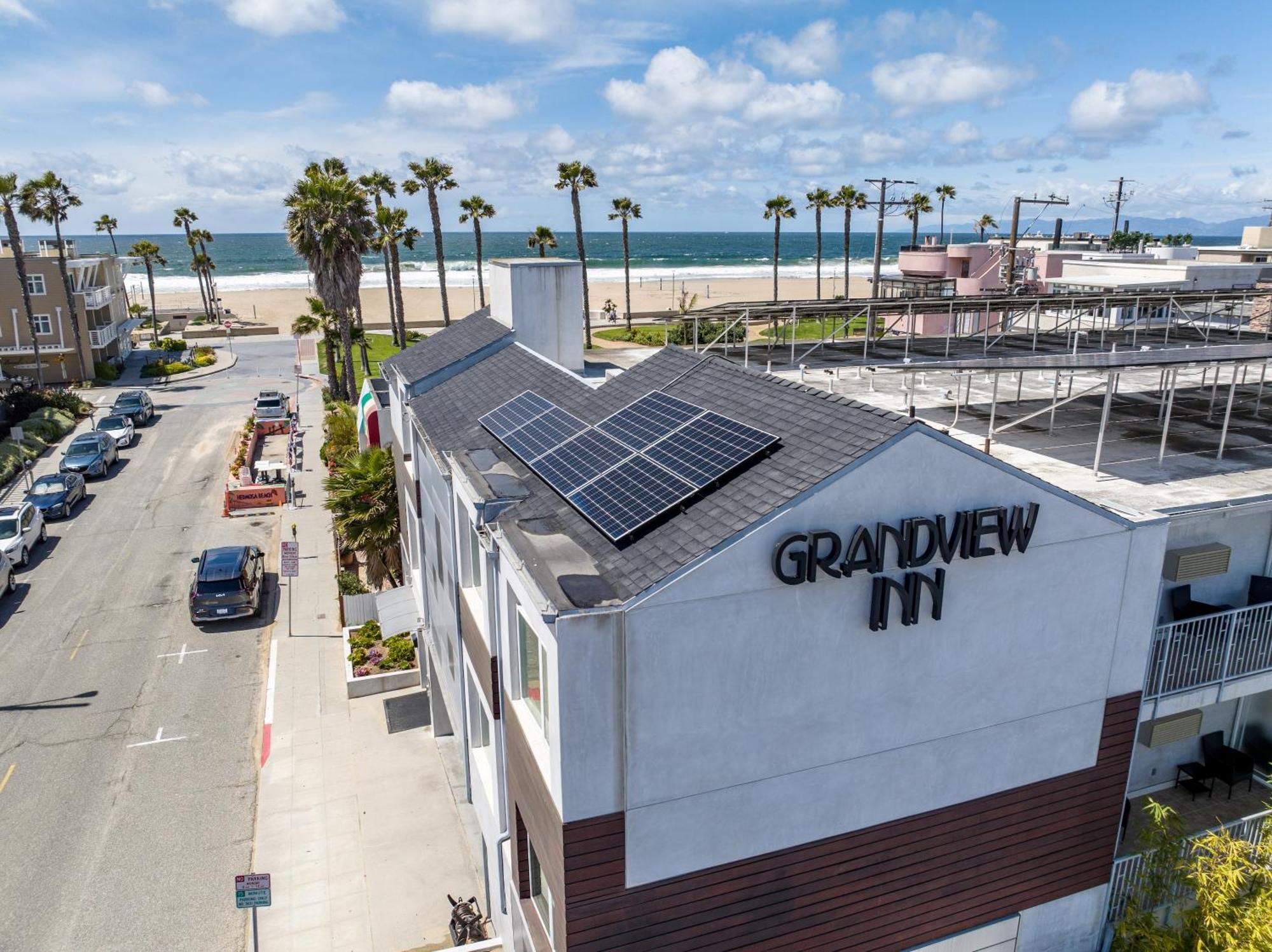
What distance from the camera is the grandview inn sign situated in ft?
31.3

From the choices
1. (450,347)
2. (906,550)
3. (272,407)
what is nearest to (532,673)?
(906,550)

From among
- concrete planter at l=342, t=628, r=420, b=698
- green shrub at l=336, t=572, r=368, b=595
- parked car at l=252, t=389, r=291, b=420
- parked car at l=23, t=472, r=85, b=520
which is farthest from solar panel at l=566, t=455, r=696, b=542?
parked car at l=252, t=389, r=291, b=420

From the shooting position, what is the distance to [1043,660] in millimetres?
11586

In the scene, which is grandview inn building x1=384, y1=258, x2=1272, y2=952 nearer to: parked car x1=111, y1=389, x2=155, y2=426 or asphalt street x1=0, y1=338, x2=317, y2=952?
asphalt street x1=0, y1=338, x2=317, y2=952

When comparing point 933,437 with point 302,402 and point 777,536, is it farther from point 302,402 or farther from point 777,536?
point 302,402

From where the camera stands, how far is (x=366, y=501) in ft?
84.9

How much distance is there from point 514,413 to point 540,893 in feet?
27.0

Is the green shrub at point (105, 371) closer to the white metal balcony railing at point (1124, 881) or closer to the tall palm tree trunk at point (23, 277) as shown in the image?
the tall palm tree trunk at point (23, 277)

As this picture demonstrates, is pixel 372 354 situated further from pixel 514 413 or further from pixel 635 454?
pixel 635 454

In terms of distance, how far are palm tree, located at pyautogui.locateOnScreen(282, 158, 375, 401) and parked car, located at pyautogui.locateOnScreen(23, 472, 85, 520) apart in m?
16.8

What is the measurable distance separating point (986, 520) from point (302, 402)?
52.8 meters

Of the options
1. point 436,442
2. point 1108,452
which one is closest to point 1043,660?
point 1108,452

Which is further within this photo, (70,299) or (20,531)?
(70,299)

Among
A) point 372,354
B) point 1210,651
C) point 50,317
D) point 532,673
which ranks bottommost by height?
point 372,354
